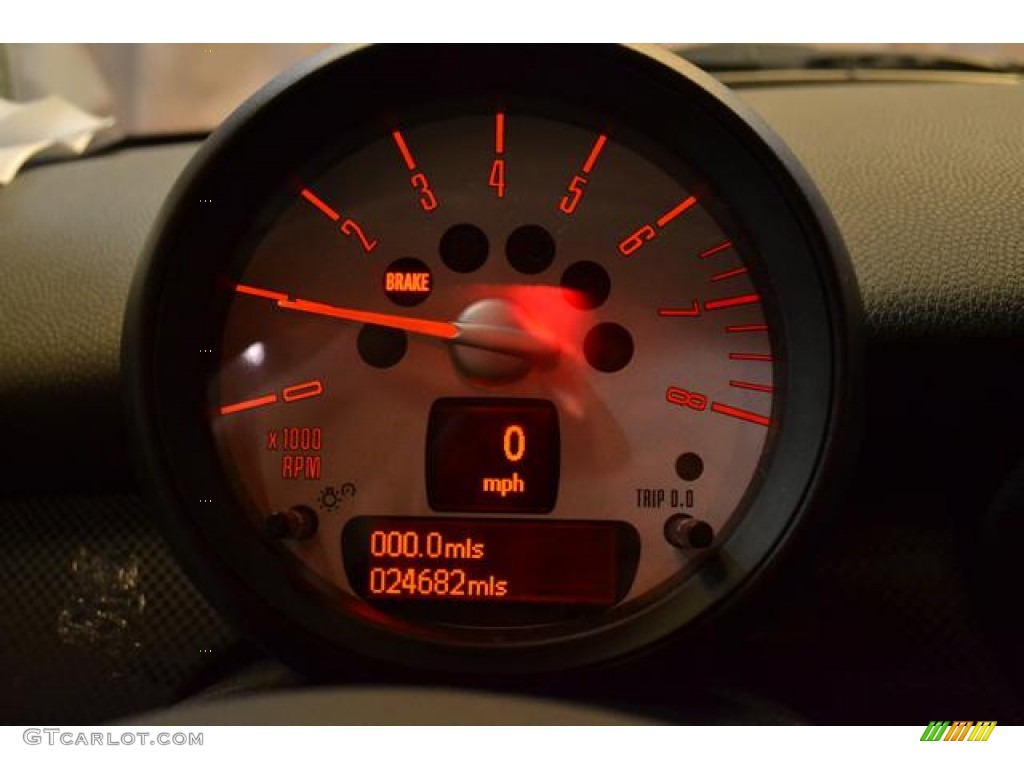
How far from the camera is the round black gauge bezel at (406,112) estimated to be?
3.56 feet

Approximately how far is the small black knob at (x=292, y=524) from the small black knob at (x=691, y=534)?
15.4 inches

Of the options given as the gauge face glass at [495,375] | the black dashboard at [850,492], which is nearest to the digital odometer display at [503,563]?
the gauge face glass at [495,375]

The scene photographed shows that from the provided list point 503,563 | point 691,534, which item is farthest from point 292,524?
point 691,534

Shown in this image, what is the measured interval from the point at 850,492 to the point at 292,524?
612 millimetres

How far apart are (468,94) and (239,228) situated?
0.29 metres

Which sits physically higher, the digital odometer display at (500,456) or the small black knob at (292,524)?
the digital odometer display at (500,456)

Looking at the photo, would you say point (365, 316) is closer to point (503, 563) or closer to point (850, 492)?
point (503, 563)

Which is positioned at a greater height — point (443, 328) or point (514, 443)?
point (443, 328)

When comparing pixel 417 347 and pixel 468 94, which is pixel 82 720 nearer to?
pixel 417 347

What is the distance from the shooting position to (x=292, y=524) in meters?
1.24

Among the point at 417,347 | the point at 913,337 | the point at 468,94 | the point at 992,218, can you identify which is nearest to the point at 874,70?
the point at 992,218

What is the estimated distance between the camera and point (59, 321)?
1.35 m

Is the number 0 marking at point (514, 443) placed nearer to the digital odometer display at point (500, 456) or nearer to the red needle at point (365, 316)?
the digital odometer display at point (500, 456)

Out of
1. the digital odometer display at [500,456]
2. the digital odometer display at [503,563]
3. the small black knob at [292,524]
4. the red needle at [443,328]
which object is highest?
the red needle at [443,328]
